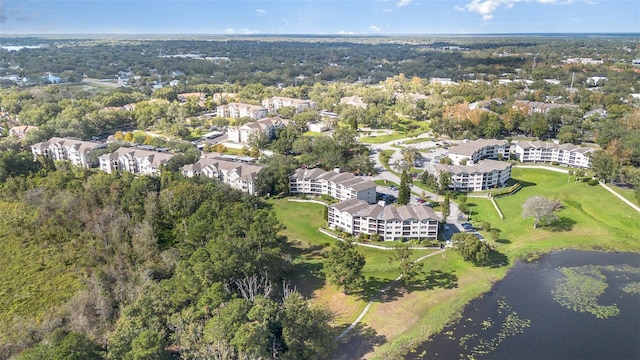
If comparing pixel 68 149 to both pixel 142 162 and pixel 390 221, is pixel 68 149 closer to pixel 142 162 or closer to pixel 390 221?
pixel 142 162

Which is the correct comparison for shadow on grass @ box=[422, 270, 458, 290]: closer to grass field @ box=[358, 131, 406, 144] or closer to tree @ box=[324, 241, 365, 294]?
tree @ box=[324, 241, 365, 294]

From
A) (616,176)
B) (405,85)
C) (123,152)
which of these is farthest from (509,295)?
(405,85)

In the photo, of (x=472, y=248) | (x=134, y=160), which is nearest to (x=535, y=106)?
(x=472, y=248)

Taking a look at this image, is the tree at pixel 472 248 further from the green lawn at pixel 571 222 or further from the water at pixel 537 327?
the green lawn at pixel 571 222

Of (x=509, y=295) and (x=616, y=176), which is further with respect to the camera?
(x=616, y=176)

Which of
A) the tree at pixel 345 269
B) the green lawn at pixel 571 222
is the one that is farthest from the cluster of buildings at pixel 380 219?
the tree at pixel 345 269

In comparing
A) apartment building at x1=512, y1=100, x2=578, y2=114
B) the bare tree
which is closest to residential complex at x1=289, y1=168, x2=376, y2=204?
the bare tree

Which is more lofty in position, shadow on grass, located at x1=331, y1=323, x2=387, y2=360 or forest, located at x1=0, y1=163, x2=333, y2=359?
forest, located at x1=0, y1=163, x2=333, y2=359

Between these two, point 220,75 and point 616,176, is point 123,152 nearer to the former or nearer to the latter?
point 616,176
